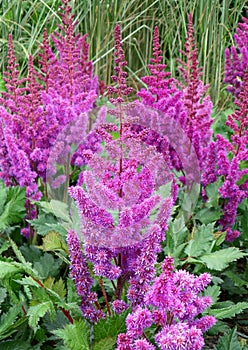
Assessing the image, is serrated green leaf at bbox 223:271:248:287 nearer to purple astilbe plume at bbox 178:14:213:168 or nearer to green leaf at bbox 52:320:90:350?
purple astilbe plume at bbox 178:14:213:168

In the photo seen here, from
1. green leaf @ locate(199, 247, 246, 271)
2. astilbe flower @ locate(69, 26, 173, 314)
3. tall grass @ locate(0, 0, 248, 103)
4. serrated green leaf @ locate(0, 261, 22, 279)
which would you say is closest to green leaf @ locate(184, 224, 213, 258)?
green leaf @ locate(199, 247, 246, 271)

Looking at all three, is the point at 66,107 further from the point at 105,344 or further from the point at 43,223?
the point at 105,344

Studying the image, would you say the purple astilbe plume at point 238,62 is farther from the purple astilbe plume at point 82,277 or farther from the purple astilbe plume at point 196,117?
the purple astilbe plume at point 82,277

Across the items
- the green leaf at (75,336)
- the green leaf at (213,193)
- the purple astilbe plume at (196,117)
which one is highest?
the purple astilbe plume at (196,117)

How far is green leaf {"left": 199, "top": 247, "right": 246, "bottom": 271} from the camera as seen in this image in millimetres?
2201

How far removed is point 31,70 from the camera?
2.62 m

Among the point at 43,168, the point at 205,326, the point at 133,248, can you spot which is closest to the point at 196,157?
the point at 43,168

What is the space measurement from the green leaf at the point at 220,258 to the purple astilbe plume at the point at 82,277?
Result: 1.63 ft

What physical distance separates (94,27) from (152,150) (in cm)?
307

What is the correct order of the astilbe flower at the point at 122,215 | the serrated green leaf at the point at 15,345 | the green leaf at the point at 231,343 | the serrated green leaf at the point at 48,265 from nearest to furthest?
the astilbe flower at the point at 122,215, the green leaf at the point at 231,343, the serrated green leaf at the point at 15,345, the serrated green leaf at the point at 48,265

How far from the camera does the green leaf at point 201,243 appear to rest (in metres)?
2.31

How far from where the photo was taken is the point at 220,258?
7.34 ft

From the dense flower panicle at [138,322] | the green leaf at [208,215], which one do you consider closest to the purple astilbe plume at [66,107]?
the green leaf at [208,215]

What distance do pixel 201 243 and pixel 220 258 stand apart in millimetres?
116
